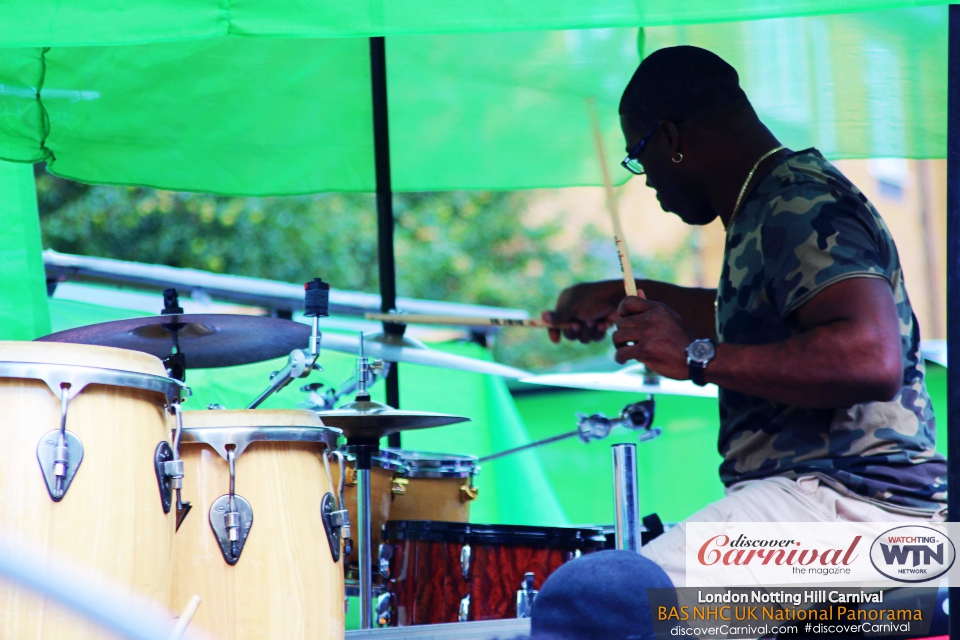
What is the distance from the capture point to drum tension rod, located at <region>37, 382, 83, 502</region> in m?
1.50

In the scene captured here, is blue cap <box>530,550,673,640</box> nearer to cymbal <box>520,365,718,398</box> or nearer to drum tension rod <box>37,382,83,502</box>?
drum tension rod <box>37,382,83,502</box>

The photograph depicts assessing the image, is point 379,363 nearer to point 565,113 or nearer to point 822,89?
point 565,113

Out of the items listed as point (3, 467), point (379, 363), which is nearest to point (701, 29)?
point (379, 363)

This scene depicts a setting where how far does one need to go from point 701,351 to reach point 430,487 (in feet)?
4.35

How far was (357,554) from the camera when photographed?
117 inches

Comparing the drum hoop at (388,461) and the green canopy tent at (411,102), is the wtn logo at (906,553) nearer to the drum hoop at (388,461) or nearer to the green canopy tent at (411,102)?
the drum hoop at (388,461)

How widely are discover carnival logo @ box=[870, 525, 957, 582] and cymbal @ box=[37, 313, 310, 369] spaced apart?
4.48ft

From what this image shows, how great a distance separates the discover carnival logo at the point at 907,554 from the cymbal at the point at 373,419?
3.63ft

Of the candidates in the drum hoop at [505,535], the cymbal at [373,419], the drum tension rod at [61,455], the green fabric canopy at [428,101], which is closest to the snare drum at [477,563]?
the drum hoop at [505,535]

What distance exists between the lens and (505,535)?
2.61 meters

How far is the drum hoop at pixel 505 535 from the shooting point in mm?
2553

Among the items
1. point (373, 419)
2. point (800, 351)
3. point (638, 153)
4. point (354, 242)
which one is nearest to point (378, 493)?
point (373, 419)

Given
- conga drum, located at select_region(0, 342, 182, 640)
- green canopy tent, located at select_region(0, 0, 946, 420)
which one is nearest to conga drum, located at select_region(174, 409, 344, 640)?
conga drum, located at select_region(0, 342, 182, 640)

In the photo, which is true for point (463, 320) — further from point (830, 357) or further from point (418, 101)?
point (418, 101)
